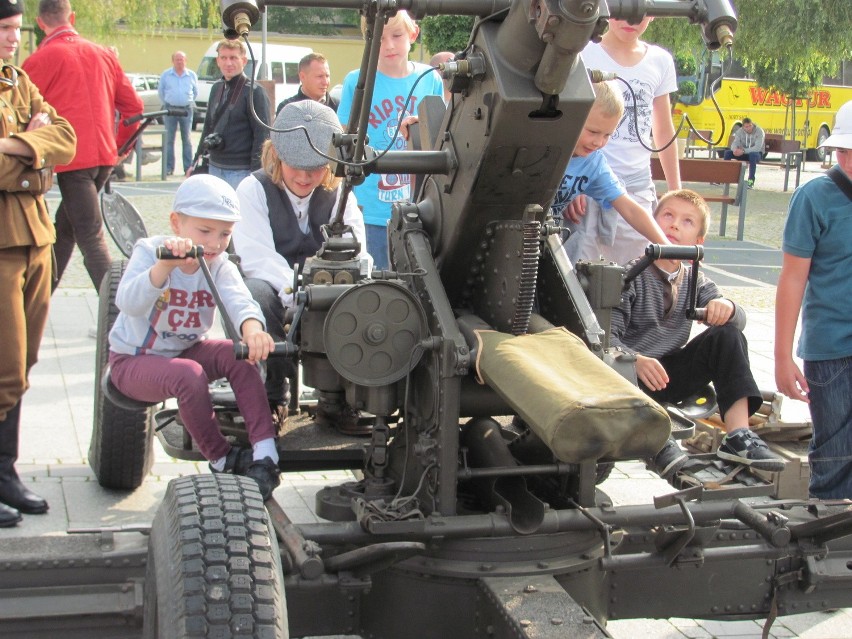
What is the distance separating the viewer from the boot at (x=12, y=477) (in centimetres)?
481

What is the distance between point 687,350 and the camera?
15.2 feet

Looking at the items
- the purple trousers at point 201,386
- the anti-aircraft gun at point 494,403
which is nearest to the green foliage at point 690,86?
the anti-aircraft gun at point 494,403

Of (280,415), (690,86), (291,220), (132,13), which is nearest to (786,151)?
(690,86)

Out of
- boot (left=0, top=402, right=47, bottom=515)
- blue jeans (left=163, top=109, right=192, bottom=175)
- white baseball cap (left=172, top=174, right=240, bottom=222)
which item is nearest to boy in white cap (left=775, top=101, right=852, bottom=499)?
white baseball cap (left=172, top=174, right=240, bottom=222)

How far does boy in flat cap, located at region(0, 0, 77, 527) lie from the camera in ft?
15.3

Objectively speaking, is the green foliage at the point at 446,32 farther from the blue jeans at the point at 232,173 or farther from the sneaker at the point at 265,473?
the sneaker at the point at 265,473

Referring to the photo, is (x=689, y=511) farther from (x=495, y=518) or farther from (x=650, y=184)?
(x=650, y=184)

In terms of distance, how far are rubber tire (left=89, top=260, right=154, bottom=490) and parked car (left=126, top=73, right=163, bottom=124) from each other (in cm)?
2810

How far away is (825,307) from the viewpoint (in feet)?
15.2

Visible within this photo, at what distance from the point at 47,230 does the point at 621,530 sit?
2.74 meters

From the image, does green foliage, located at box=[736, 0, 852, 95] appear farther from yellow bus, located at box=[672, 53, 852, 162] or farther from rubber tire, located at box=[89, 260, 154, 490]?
rubber tire, located at box=[89, 260, 154, 490]

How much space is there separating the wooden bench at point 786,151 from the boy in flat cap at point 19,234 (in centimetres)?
1991

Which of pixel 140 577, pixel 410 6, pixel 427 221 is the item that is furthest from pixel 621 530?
pixel 410 6

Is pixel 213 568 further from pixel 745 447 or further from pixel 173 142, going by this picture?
pixel 173 142
